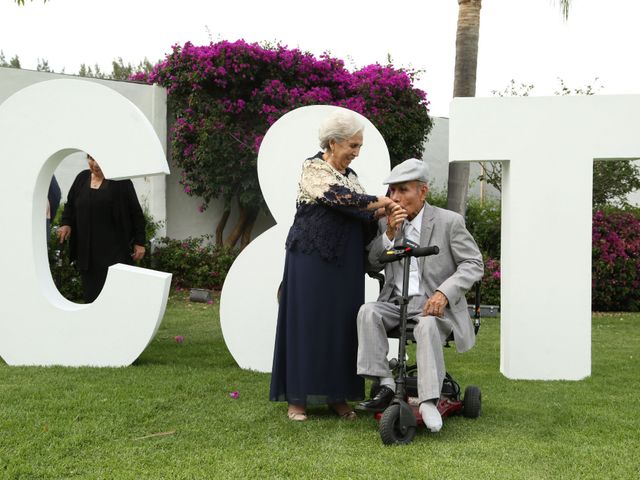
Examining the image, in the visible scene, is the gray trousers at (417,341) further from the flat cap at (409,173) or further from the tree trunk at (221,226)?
the tree trunk at (221,226)

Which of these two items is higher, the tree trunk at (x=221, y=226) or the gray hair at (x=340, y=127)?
the gray hair at (x=340, y=127)

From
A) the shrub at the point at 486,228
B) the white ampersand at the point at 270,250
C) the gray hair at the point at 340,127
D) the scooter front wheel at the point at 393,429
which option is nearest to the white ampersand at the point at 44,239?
the white ampersand at the point at 270,250

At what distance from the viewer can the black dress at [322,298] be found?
4699 millimetres

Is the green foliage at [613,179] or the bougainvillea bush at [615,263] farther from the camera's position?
the green foliage at [613,179]

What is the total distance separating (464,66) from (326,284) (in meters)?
6.61

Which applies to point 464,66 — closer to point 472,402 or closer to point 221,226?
point 221,226

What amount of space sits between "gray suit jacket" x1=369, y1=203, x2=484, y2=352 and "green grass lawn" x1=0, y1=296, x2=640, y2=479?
612 millimetres

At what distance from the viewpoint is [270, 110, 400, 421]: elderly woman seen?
470cm

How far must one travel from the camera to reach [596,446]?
4.12 m

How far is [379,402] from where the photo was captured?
4469 mm

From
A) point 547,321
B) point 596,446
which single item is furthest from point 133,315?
point 596,446

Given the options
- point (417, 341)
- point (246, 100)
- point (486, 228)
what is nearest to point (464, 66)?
point (486, 228)

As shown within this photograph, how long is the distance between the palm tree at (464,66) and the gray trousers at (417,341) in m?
6.14

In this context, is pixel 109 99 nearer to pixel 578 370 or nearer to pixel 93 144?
pixel 93 144
